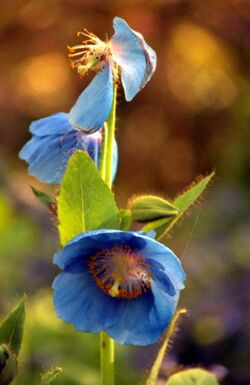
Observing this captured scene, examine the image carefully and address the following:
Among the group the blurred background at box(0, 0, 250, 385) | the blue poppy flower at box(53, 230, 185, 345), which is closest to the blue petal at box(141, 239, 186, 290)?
the blue poppy flower at box(53, 230, 185, 345)

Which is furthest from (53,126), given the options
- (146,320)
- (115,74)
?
(146,320)

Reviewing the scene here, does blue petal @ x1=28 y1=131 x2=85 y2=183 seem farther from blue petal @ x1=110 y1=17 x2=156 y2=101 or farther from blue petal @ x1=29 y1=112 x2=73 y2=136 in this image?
blue petal @ x1=110 y1=17 x2=156 y2=101

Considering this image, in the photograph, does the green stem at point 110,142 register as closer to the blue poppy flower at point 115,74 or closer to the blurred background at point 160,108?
the blue poppy flower at point 115,74

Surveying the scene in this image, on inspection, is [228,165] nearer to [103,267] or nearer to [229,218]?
[229,218]

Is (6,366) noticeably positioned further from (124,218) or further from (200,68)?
(200,68)

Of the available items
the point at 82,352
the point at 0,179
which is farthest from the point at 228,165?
the point at 82,352

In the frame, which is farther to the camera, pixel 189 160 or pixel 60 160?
pixel 189 160
